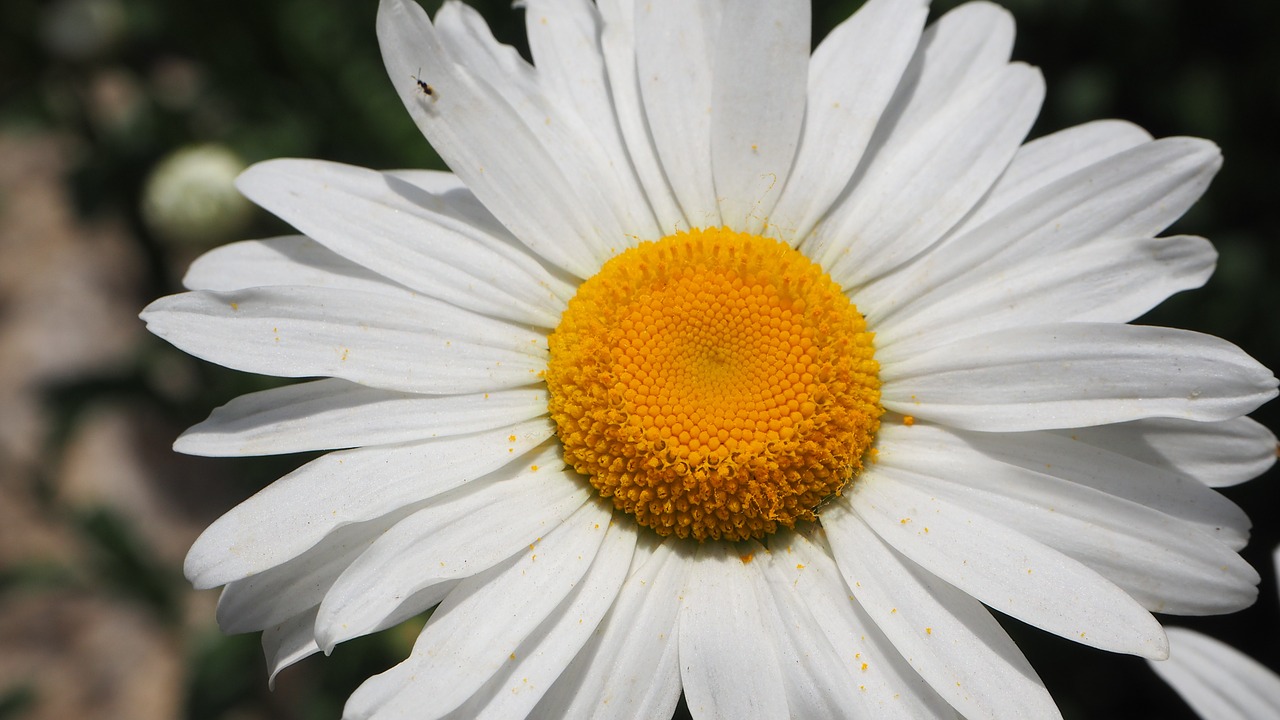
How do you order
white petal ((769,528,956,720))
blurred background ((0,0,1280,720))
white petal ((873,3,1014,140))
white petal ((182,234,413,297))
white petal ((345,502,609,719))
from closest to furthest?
white petal ((345,502,609,719)) → white petal ((769,528,956,720)) → white petal ((182,234,413,297)) → white petal ((873,3,1014,140)) → blurred background ((0,0,1280,720))

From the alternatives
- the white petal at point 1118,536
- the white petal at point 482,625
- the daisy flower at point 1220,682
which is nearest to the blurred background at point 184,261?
the daisy flower at point 1220,682

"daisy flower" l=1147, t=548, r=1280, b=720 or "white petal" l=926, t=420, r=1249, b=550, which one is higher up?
"white petal" l=926, t=420, r=1249, b=550

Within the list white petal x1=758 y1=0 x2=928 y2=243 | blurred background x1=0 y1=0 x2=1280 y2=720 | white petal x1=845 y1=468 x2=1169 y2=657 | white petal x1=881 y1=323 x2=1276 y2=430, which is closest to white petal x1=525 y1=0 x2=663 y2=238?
Answer: white petal x1=758 y1=0 x2=928 y2=243

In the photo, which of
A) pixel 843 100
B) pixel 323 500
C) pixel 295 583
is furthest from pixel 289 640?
pixel 843 100

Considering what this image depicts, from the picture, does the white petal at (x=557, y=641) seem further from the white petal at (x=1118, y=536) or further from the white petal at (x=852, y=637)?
the white petal at (x=1118, y=536)

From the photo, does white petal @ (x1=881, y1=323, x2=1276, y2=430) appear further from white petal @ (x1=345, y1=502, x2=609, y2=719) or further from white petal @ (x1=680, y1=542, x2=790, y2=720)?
white petal @ (x1=345, y1=502, x2=609, y2=719)

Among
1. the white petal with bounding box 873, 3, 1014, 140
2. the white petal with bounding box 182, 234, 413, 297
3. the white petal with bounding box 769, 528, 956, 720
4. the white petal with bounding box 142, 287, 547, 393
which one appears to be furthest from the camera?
the white petal with bounding box 873, 3, 1014, 140

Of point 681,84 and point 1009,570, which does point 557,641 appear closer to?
point 1009,570
